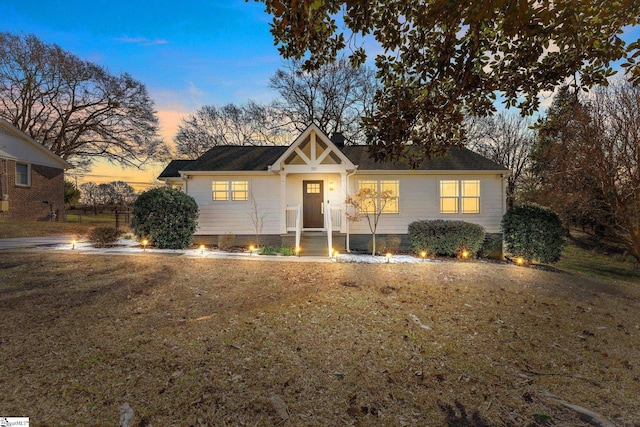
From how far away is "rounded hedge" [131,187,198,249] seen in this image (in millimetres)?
10406

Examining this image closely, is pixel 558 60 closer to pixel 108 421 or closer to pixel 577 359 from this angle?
pixel 577 359

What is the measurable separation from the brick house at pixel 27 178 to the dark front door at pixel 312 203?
17.7m

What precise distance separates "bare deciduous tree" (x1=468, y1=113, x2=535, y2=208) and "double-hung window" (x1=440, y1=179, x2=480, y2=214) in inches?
593

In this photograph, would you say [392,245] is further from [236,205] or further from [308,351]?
[308,351]

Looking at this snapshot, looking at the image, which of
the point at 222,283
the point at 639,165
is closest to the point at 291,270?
the point at 222,283

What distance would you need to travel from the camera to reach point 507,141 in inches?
1061

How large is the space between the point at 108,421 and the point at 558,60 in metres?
6.63

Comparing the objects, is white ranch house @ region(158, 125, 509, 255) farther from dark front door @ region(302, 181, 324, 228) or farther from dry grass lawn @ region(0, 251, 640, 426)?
dry grass lawn @ region(0, 251, 640, 426)

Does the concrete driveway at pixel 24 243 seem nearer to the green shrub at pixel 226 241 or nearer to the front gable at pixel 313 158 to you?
the green shrub at pixel 226 241

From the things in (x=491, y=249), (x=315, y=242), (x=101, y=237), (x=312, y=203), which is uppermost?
(x=312, y=203)

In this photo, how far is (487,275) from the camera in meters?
7.74

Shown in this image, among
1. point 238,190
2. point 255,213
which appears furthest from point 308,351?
point 238,190

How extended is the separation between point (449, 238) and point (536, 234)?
276 centimetres

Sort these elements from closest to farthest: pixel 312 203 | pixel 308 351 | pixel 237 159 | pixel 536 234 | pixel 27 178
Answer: pixel 308 351, pixel 536 234, pixel 312 203, pixel 237 159, pixel 27 178
